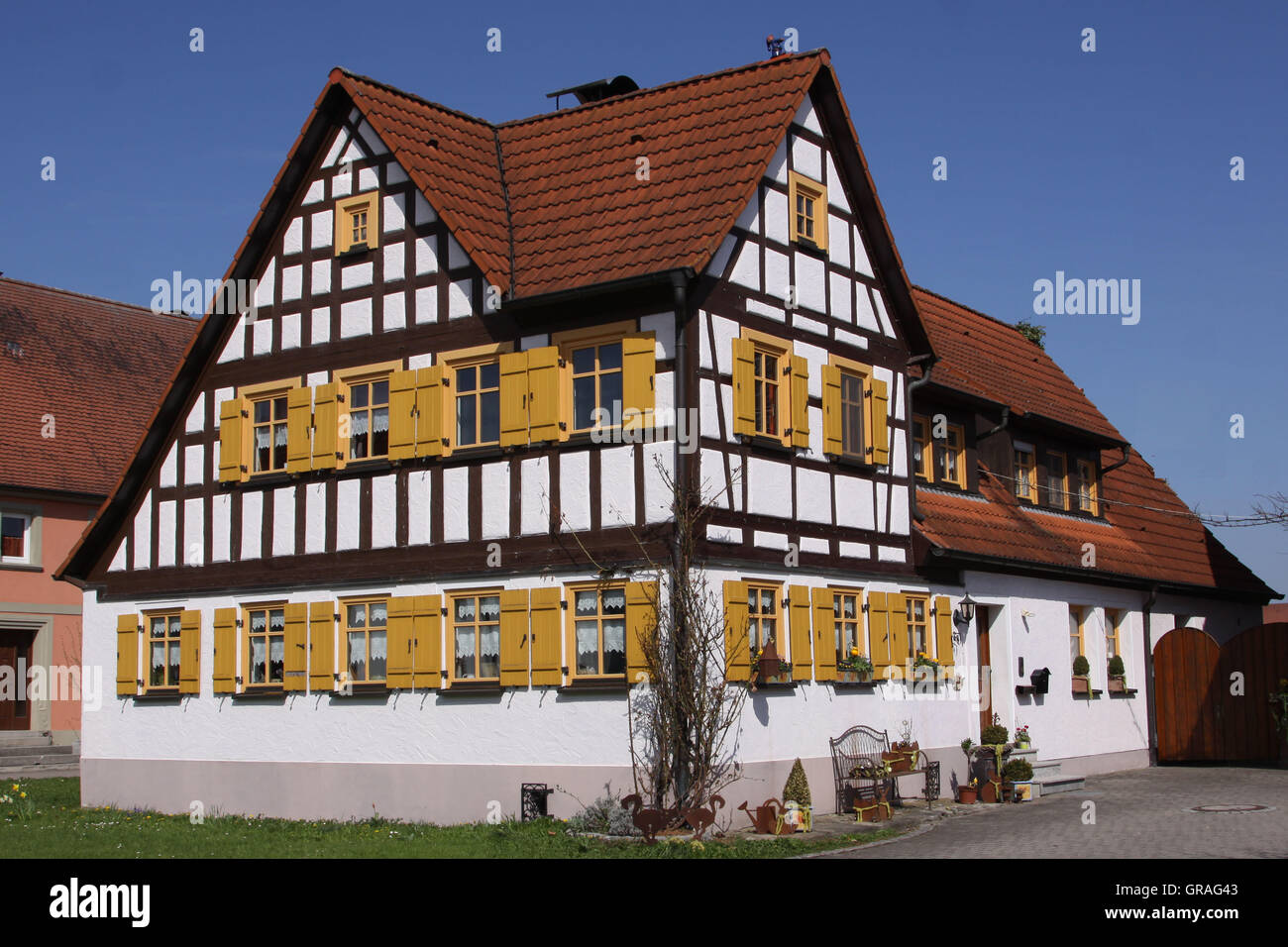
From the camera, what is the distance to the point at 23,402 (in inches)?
1385

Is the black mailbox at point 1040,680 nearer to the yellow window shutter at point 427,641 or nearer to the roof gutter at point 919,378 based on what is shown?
the roof gutter at point 919,378

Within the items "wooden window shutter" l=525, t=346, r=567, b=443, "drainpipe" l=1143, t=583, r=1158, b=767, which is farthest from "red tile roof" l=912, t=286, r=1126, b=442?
"wooden window shutter" l=525, t=346, r=567, b=443

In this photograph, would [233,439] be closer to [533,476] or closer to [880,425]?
[533,476]

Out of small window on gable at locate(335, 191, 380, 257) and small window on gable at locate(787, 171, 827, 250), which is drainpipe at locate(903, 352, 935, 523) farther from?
small window on gable at locate(335, 191, 380, 257)

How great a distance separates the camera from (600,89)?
23.9 m

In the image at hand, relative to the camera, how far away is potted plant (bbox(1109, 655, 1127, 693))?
85.8 ft

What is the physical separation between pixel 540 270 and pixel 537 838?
6.97 metres

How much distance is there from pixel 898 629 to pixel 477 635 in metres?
5.95

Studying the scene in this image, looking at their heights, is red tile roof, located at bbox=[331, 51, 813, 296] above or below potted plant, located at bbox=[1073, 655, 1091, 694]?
above

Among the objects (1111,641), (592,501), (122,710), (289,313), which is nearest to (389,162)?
(289,313)

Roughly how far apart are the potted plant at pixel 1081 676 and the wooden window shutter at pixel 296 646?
12451 millimetres

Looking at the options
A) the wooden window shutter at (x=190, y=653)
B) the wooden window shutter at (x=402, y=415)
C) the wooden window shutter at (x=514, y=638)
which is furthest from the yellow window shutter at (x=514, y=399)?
the wooden window shutter at (x=190, y=653)

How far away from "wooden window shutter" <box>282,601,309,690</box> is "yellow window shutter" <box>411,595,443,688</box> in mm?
2201

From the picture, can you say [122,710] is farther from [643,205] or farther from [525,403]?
[643,205]
